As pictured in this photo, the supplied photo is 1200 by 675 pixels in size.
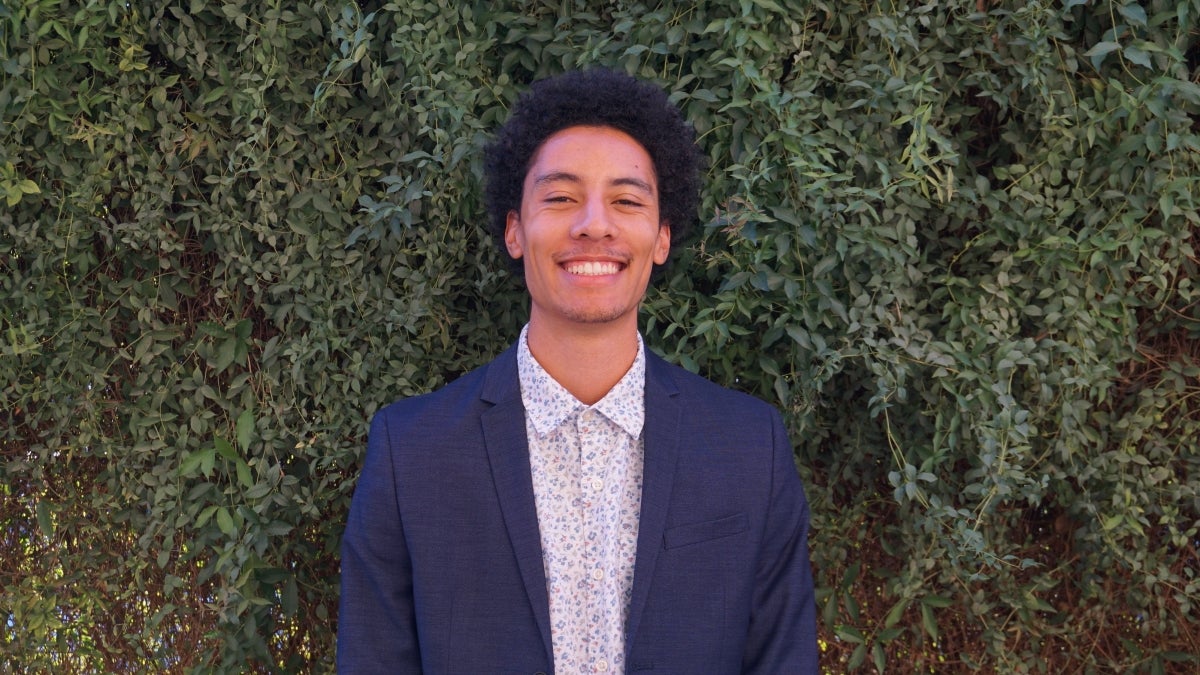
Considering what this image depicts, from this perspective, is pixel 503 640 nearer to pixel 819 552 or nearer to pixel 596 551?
pixel 596 551

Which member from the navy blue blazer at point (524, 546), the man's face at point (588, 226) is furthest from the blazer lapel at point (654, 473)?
the man's face at point (588, 226)

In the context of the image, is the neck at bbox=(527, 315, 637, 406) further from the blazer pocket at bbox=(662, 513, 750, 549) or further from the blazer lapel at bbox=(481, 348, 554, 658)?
the blazer pocket at bbox=(662, 513, 750, 549)

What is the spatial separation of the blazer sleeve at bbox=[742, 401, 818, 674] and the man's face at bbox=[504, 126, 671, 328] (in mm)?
449

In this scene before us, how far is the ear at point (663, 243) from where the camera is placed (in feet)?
8.20

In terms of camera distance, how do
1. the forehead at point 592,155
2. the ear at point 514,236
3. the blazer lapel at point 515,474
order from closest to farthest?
the blazer lapel at point 515,474, the forehead at point 592,155, the ear at point 514,236

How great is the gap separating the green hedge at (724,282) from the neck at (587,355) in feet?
0.91

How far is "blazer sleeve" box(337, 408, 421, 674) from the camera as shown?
2.27 meters

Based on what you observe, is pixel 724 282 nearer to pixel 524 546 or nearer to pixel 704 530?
pixel 704 530

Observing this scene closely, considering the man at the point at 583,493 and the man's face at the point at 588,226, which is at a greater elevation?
the man's face at the point at 588,226

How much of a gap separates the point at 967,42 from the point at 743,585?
48.6 inches

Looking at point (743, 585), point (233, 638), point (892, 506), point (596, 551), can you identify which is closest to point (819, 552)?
point (892, 506)

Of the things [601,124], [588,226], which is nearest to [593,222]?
[588,226]

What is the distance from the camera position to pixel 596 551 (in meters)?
2.26

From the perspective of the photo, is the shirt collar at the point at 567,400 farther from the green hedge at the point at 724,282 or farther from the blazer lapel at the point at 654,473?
the green hedge at the point at 724,282
